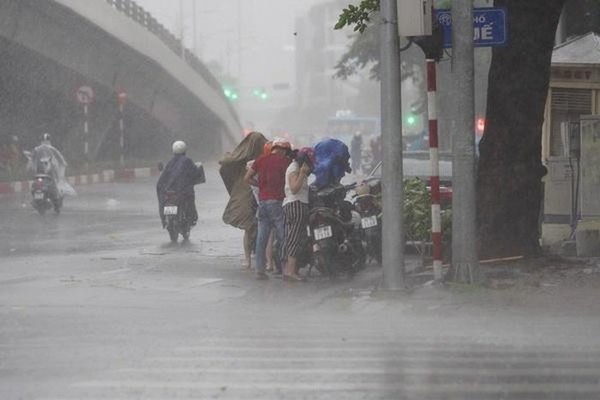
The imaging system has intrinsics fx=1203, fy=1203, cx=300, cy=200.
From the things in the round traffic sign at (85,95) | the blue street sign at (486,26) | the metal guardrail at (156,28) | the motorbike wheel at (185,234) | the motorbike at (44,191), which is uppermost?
the metal guardrail at (156,28)

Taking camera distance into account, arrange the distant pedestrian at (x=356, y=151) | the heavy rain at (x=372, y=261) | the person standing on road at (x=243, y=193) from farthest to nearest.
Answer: the distant pedestrian at (x=356, y=151) < the person standing on road at (x=243, y=193) < the heavy rain at (x=372, y=261)

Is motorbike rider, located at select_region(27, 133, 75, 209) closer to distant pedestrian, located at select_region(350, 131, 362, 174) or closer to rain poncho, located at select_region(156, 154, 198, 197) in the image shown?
rain poncho, located at select_region(156, 154, 198, 197)

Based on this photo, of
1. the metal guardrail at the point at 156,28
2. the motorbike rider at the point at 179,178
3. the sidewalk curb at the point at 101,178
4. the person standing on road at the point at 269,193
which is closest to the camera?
the person standing on road at the point at 269,193

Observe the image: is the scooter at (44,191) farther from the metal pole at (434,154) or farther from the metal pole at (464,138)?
the metal pole at (464,138)

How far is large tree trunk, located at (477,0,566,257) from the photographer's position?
13.3 meters

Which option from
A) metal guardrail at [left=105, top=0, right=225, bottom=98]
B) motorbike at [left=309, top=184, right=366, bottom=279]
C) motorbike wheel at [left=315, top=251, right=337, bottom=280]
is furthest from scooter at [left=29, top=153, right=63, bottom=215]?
metal guardrail at [left=105, top=0, right=225, bottom=98]

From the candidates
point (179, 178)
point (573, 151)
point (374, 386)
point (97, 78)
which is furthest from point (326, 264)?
point (97, 78)

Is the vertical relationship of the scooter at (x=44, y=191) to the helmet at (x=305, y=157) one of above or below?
below

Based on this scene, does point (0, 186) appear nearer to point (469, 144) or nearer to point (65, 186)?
point (65, 186)

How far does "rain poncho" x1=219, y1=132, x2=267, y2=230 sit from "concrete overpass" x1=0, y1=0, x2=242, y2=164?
1688 cm

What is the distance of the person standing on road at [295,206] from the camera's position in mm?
13367

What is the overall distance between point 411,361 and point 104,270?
23.5ft

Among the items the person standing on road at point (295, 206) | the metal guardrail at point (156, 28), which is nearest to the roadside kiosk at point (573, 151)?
the person standing on road at point (295, 206)

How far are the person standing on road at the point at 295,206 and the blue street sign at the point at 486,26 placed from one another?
2305mm
